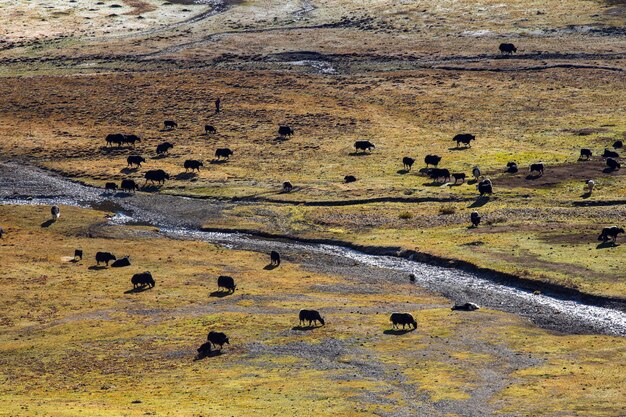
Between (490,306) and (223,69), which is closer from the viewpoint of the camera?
(490,306)

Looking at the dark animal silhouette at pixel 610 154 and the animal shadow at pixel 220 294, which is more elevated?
the dark animal silhouette at pixel 610 154

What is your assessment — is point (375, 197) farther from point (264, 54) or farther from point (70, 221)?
point (264, 54)

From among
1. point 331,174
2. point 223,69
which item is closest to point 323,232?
point 331,174

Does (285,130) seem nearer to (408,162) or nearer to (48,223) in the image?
(408,162)

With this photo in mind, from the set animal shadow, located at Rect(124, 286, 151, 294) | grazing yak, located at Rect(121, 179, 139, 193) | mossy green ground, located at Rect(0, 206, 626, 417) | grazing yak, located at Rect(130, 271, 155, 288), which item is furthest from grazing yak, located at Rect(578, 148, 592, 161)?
animal shadow, located at Rect(124, 286, 151, 294)

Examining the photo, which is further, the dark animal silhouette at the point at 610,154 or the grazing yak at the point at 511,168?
the dark animal silhouette at the point at 610,154

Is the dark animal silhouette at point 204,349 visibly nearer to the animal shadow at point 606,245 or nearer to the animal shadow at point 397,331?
the animal shadow at point 397,331

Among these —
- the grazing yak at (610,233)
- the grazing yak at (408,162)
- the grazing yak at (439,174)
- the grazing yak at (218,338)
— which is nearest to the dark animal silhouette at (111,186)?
the grazing yak at (408,162)
